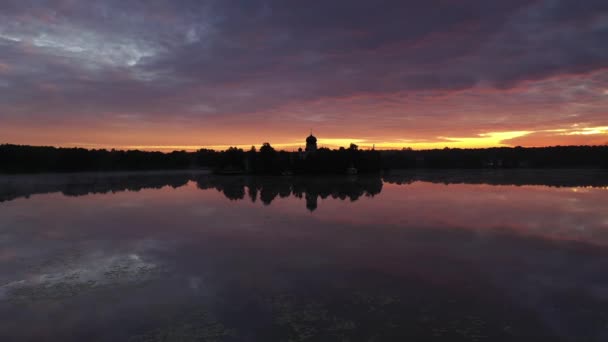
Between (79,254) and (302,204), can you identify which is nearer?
(79,254)

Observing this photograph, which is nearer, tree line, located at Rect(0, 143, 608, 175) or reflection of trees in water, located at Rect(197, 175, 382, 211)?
reflection of trees in water, located at Rect(197, 175, 382, 211)

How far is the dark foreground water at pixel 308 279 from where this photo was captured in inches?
407

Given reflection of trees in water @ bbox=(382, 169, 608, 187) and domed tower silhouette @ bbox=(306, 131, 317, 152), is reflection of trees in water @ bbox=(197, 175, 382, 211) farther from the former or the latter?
domed tower silhouette @ bbox=(306, 131, 317, 152)

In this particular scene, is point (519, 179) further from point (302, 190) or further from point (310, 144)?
point (310, 144)

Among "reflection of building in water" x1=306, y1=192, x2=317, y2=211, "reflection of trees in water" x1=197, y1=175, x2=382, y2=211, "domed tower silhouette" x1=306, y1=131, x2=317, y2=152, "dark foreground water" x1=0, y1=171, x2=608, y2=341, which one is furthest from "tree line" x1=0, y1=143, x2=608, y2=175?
"dark foreground water" x1=0, y1=171, x2=608, y2=341

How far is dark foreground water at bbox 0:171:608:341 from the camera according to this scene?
10.3 metres

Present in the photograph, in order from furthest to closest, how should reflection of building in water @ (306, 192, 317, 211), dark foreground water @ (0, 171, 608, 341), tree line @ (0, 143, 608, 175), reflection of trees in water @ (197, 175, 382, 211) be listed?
tree line @ (0, 143, 608, 175) → reflection of trees in water @ (197, 175, 382, 211) → reflection of building in water @ (306, 192, 317, 211) → dark foreground water @ (0, 171, 608, 341)

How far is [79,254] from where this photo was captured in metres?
18.4

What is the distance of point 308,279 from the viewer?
14.3m

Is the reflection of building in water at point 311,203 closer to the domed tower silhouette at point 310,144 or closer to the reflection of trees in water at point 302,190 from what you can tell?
the reflection of trees in water at point 302,190

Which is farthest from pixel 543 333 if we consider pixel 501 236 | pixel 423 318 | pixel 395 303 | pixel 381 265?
pixel 501 236

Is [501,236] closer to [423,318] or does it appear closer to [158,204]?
[423,318]

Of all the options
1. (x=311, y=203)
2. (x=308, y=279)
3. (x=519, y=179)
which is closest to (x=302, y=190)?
(x=311, y=203)

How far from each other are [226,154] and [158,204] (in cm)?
9210
